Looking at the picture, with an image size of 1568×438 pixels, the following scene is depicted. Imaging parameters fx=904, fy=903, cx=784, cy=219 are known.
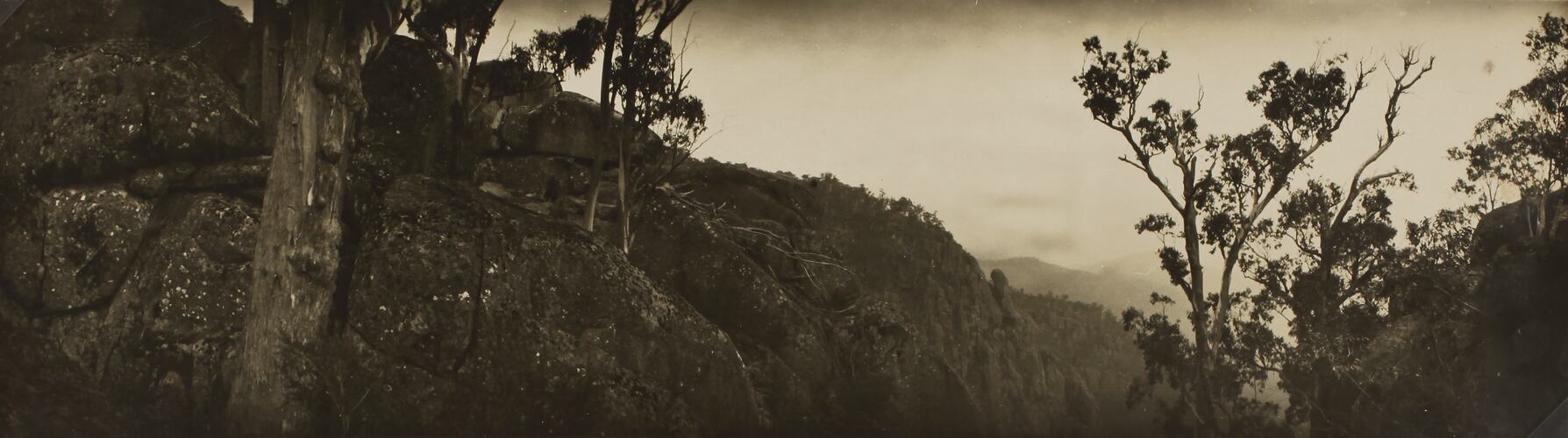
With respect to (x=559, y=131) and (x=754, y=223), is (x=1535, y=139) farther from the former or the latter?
(x=559, y=131)

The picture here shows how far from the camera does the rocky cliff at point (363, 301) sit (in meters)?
7.34

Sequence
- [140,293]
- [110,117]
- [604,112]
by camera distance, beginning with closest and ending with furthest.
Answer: [140,293]
[110,117]
[604,112]

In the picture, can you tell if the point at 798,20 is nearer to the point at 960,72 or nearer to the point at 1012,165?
the point at 960,72

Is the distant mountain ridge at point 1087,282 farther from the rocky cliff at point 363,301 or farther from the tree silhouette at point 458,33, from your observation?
the tree silhouette at point 458,33

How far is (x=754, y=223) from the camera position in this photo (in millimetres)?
10984

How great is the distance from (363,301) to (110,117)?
113 inches

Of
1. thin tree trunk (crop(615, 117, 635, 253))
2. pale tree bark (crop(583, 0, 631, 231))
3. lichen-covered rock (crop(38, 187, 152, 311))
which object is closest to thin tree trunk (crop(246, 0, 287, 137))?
lichen-covered rock (crop(38, 187, 152, 311))

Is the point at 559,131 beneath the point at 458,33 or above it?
beneath

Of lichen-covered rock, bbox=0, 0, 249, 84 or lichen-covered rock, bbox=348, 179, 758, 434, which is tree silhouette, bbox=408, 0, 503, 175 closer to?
lichen-covered rock, bbox=0, 0, 249, 84

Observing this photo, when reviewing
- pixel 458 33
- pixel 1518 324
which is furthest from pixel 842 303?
pixel 1518 324

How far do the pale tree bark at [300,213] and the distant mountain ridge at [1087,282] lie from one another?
7148 mm

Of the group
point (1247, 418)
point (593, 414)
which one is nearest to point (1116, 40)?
point (1247, 418)

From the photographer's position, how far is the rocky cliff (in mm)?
7340

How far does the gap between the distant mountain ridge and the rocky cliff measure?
1975mm
